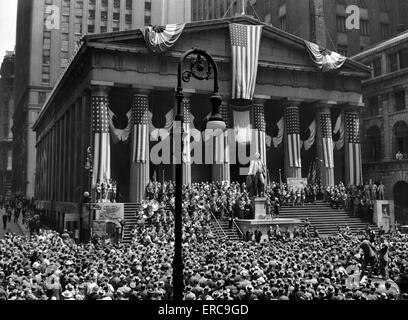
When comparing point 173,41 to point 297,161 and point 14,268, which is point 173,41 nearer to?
point 297,161

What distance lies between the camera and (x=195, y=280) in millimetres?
14141

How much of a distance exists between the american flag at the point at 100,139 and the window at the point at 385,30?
44.3 metres

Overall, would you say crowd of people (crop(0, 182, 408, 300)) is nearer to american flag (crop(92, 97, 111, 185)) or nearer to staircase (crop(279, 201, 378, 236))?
staircase (crop(279, 201, 378, 236))

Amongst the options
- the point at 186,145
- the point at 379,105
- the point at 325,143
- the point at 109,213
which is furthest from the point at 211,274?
the point at 379,105

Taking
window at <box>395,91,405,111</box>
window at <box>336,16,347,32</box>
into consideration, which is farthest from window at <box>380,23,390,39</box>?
window at <box>395,91,405,111</box>

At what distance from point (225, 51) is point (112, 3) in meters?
48.0

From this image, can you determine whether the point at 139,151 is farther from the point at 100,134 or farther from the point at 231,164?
the point at 231,164

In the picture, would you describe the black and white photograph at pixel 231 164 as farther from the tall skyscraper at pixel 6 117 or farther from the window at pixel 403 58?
the tall skyscraper at pixel 6 117

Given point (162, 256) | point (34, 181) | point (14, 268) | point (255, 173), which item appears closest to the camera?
point (14, 268)

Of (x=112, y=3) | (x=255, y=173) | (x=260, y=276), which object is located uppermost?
(x=112, y=3)

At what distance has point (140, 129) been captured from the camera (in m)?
42.1

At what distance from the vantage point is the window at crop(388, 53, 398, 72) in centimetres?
5516

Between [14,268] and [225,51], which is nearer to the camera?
[14,268]
